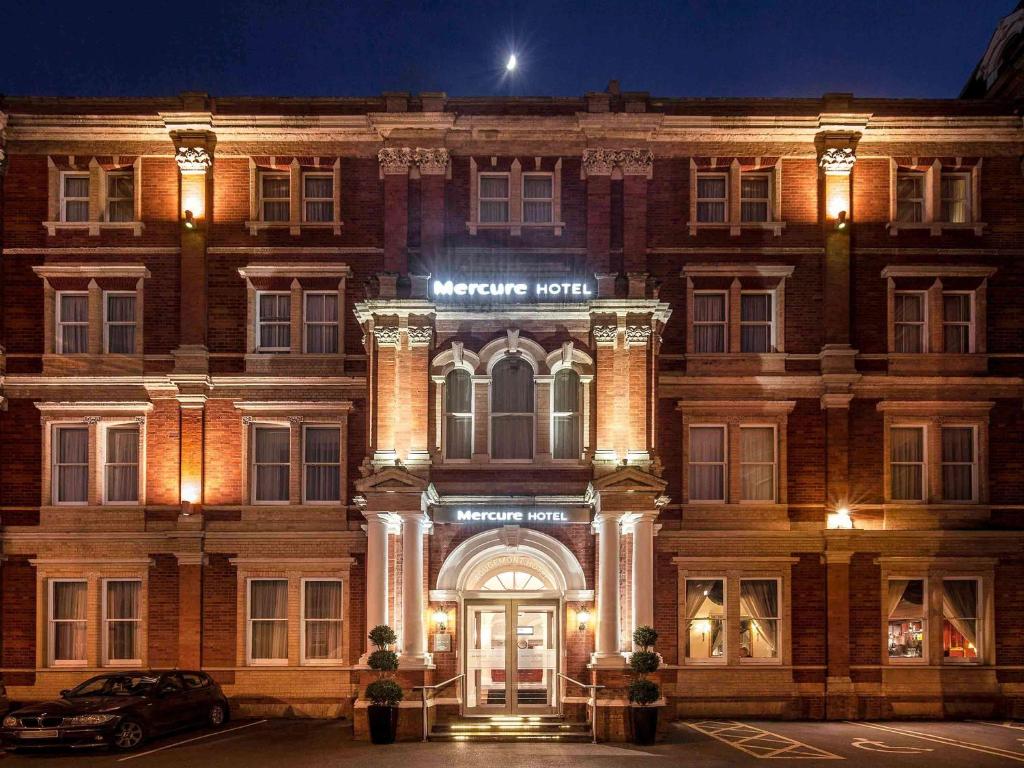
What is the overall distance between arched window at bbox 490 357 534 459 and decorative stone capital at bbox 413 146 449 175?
4958 millimetres

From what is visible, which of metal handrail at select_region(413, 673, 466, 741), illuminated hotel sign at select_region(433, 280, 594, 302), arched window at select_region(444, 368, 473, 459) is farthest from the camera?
arched window at select_region(444, 368, 473, 459)

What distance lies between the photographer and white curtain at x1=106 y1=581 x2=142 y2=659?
25.1m

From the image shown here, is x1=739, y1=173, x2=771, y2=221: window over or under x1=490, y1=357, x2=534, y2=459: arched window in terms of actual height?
over

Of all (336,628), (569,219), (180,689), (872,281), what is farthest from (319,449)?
(872,281)

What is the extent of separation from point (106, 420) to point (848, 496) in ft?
57.6

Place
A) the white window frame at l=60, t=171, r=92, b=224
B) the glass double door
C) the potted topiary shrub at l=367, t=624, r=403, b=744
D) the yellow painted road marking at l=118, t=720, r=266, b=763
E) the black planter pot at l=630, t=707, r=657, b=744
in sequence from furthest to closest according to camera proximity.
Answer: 1. the white window frame at l=60, t=171, r=92, b=224
2. the glass double door
3. the potted topiary shrub at l=367, t=624, r=403, b=744
4. the black planter pot at l=630, t=707, r=657, b=744
5. the yellow painted road marking at l=118, t=720, r=266, b=763

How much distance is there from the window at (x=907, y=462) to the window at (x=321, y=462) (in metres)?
13.2

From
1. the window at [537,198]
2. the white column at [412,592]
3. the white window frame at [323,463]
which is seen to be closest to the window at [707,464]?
the window at [537,198]

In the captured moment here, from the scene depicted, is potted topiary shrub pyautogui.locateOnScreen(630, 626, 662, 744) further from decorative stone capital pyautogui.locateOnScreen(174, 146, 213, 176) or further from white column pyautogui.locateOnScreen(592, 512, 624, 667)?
decorative stone capital pyautogui.locateOnScreen(174, 146, 213, 176)

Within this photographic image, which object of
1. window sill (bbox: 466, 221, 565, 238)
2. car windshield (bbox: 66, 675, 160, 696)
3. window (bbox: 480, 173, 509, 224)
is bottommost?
car windshield (bbox: 66, 675, 160, 696)

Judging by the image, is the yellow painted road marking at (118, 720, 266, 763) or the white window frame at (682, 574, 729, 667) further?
the white window frame at (682, 574, 729, 667)

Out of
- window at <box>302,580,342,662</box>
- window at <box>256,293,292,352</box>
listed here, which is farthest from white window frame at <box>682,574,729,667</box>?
window at <box>256,293,292,352</box>

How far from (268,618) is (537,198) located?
1180 cm

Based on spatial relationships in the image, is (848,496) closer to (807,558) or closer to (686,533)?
(807,558)
